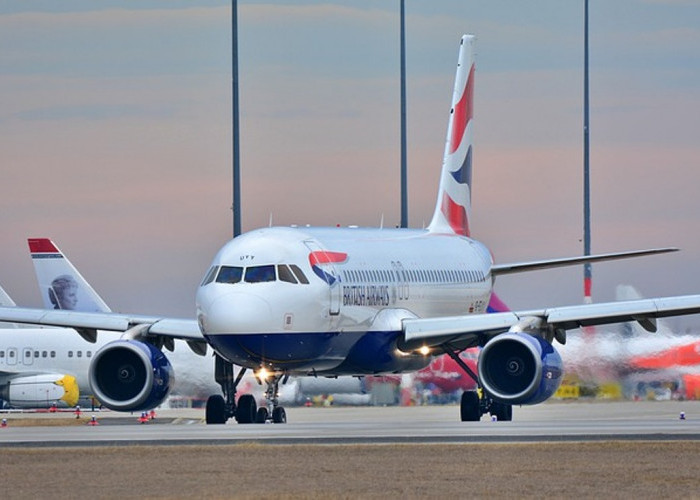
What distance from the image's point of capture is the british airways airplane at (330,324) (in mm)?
41312

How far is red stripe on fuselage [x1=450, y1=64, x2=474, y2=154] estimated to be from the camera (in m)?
57.2

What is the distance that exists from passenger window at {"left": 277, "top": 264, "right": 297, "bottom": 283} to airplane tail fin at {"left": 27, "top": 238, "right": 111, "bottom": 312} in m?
45.8

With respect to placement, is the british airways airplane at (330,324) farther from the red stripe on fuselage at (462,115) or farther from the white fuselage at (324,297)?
the red stripe on fuselage at (462,115)

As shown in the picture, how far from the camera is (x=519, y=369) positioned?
41.8 m

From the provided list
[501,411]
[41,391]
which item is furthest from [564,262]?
[41,391]

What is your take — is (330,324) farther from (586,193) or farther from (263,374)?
(586,193)

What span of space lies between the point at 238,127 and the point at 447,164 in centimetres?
677

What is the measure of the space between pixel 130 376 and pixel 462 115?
17.4 metres

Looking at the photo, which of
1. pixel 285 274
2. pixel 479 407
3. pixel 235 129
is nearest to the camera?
pixel 285 274

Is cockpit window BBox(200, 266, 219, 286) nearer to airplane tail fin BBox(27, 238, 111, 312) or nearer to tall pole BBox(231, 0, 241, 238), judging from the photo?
tall pole BBox(231, 0, 241, 238)

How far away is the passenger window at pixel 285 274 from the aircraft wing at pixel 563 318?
4.58 m

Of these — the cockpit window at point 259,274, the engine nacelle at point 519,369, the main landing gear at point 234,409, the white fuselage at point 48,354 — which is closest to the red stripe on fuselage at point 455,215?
the main landing gear at point 234,409

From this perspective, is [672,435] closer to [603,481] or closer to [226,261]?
[603,481]

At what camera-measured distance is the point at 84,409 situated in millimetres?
83438
